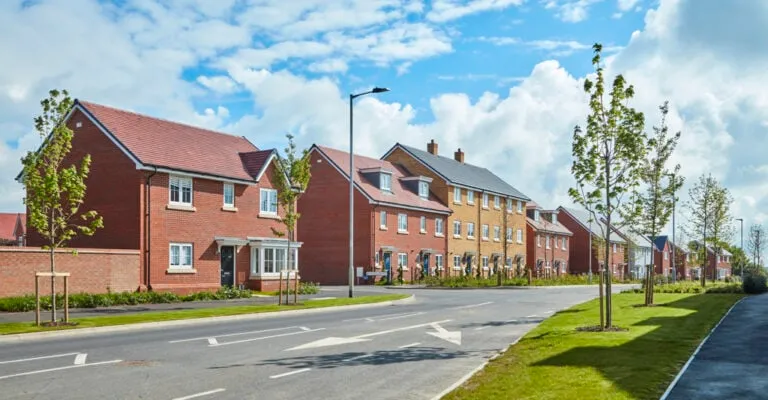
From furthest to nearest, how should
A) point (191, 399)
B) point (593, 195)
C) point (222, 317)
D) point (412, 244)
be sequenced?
point (412, 244), point (222, 317), point (593, 195), point (191, 399)

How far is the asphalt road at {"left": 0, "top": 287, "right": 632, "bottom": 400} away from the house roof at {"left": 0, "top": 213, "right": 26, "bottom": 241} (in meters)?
74.0

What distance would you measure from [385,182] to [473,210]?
1364cm

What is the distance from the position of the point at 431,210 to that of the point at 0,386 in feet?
162

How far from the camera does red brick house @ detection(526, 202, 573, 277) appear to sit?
262ft

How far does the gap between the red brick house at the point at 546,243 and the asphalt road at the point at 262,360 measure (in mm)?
59017

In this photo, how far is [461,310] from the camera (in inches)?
1037

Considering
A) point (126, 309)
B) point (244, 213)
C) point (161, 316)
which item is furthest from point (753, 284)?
point (126, 309)

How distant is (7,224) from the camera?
86438 millimetres

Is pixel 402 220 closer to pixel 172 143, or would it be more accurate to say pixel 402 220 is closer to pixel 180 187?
pixel 172 143

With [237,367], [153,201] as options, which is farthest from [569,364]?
[153,201]

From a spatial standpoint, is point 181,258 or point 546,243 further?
point 546,243

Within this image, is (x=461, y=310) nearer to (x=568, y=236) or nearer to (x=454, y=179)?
(x=454, y=179)

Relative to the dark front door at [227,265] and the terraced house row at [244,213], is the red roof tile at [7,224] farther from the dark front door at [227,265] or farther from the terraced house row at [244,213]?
the dark front door at [227,265]

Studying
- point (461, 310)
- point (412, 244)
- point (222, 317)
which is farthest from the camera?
point (412, 244)
